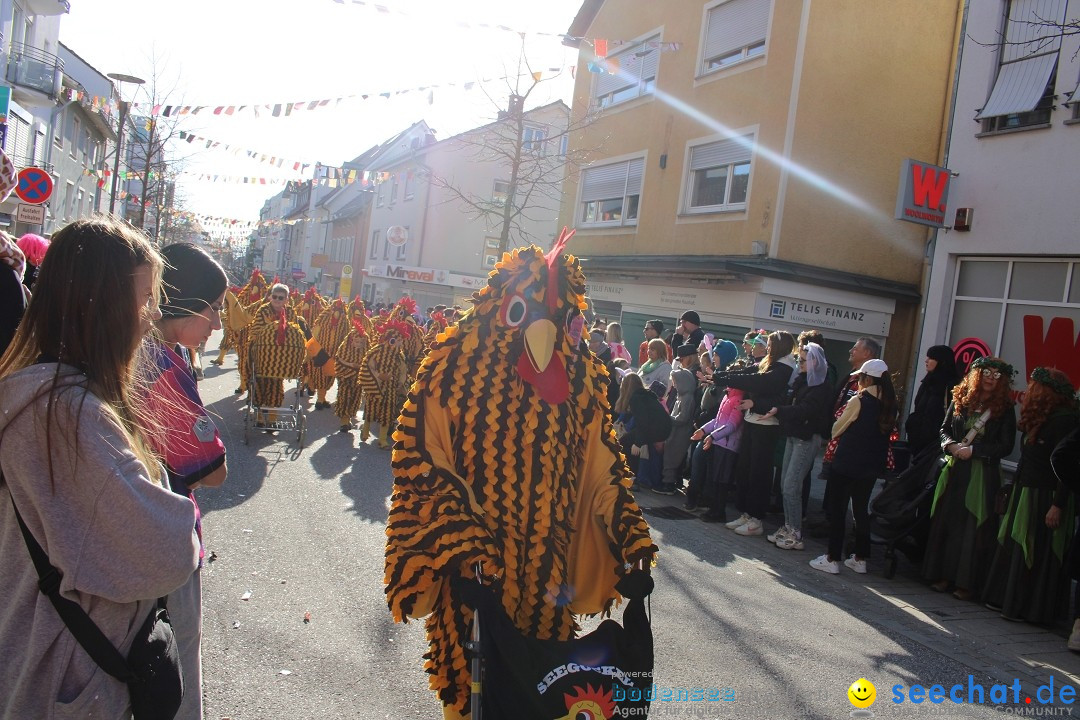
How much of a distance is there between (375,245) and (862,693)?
4184 cm

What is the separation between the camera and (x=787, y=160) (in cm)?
1397

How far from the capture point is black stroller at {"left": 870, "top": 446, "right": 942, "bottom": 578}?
657 centimetres

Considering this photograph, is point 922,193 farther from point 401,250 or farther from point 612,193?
point 401,250

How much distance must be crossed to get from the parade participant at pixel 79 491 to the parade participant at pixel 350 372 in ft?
29.8

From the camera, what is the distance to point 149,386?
195 centimetres

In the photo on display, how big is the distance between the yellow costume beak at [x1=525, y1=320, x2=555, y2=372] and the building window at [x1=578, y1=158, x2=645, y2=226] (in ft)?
51.0

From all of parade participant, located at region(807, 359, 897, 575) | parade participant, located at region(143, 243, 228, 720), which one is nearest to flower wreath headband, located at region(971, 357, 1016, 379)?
parade participant, located at region(807, 359, 897, 575)

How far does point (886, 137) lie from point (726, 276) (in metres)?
4.40

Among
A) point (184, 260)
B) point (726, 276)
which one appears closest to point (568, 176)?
point (726, 276)

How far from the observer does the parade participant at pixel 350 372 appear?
1095cm

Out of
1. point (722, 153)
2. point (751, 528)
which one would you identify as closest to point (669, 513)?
point (751, 528)

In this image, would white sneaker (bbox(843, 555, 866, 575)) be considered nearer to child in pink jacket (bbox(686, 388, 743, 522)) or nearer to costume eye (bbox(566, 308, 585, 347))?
child in pink jacket (bbox(686, 388, 743, 522))

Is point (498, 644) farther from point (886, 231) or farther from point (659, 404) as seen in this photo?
point (886, 231)

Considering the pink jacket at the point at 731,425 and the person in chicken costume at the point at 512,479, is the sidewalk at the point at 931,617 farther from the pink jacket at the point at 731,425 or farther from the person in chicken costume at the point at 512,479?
the person in chicken costume at the point at 512,479
